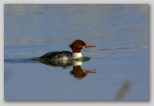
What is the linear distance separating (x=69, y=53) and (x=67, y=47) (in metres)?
0.05

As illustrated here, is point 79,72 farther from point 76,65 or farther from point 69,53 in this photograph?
point 69,53

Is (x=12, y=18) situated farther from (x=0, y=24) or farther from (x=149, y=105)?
(x=149, y=105)

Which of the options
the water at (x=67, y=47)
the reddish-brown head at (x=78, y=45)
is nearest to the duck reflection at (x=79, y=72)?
the water at (x=67, y=47)

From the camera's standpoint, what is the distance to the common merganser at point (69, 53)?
609 cm

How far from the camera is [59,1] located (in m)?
6.11

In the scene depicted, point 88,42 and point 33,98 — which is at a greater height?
point 88,42

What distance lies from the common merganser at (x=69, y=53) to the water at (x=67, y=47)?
0.11 ft

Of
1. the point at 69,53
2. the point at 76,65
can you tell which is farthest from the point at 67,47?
the point at 76,65

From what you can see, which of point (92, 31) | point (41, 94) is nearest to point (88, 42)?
point (92, 31)

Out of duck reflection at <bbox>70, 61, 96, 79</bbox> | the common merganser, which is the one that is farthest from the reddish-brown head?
duck reflection at <bbox>70, 61, 96, 79</bbox>

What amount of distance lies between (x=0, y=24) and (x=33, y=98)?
0.63 meters

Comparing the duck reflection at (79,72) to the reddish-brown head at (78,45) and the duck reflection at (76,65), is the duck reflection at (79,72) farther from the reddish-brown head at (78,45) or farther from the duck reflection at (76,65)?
the reddish-brown head at (78,45)

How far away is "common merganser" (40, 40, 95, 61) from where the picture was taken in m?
6.09

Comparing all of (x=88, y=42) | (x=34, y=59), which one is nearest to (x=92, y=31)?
(x=88, y=42)
